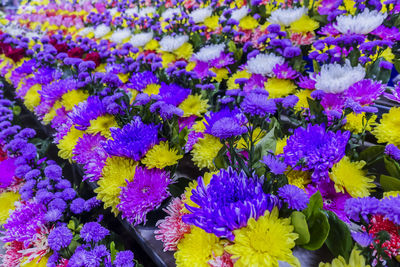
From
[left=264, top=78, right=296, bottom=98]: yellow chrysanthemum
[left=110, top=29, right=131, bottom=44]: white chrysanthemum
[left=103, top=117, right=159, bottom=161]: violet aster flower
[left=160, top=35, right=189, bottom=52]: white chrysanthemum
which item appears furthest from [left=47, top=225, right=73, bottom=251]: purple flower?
[left=110, top=29, right=131, bottom=44]: white chrysanthemum

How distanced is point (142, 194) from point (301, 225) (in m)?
0.45

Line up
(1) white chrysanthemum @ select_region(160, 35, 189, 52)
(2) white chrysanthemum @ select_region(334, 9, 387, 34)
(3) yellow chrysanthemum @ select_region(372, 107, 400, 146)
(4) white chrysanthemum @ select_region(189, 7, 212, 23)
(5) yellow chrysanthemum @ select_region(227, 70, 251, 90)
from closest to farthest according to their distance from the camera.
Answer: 1. (3) yellow chrysanthemum @ select_region(372, 107, 400, 146)
2. (2) white chrysanthemum @ select_region(334, 9, 387, 34)
3. (5) yellow chrysanthemum @ select_region(227, 70, 251, 90)
4. (1) white chrysanthemum @ select_region(160, 35, 189, 52)
5. (4) white chrysanthemum @ select_region(189, 7, 212, 23)

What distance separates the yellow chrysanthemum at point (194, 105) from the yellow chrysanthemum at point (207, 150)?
0.72 feet

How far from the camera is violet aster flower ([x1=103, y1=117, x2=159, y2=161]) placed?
34.1 inches

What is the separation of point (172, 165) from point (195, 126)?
0.15 metres

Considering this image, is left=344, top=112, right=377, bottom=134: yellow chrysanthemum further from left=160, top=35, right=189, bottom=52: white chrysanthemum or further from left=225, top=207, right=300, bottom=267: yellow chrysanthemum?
left=160, top=35, right=189, bottom=52: white chrysanthemum

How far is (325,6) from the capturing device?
4.96ft

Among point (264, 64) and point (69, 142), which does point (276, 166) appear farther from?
point (69, 142)

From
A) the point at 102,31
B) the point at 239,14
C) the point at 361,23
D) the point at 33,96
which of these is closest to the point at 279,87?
the point at 361,23

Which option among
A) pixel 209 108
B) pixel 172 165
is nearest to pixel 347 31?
pixel 209 108

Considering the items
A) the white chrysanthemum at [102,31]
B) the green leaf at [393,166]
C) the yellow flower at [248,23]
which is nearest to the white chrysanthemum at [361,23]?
the green leaf at [393,166]

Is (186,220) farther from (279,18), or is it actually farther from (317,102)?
(279,18)

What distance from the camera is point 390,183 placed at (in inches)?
27.6

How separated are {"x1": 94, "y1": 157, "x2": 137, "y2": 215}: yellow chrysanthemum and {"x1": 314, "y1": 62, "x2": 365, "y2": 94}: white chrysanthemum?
0.60 meters
